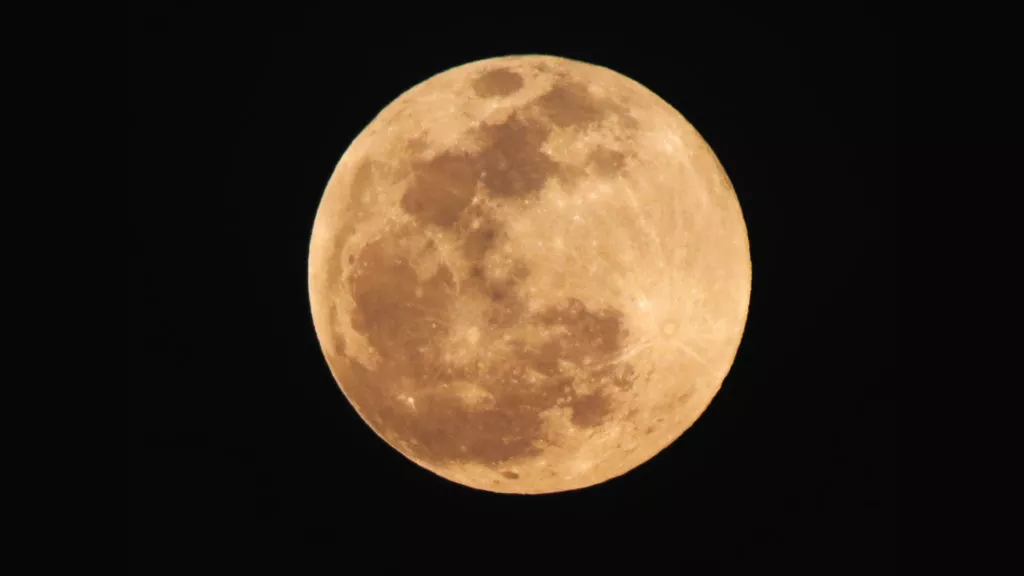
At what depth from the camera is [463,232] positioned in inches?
127

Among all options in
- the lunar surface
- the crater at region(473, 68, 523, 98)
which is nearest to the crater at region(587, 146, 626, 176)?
the lunar surface

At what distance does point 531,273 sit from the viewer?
3193 mm

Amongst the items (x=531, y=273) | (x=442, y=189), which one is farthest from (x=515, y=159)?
(x=531, y=273)

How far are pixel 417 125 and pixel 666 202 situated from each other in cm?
125

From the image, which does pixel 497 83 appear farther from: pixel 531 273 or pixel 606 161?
pixel 531 273

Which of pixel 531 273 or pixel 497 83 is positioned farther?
pixel 497 83

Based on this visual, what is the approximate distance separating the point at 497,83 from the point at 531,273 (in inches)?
41.1

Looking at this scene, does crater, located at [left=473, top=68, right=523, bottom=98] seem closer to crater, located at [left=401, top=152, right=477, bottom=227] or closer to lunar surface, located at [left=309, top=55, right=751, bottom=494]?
lunar surface, located at [left=309, top=55, right=751, bottom=494]

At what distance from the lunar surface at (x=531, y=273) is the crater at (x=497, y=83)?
12 mm

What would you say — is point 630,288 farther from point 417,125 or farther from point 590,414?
point 417,125

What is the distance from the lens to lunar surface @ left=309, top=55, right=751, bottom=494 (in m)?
3.22

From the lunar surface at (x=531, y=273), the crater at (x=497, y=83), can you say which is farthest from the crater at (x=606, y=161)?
the crater at (x=497, y=83)

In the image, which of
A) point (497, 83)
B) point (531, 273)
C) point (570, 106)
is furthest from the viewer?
point (497, 83)

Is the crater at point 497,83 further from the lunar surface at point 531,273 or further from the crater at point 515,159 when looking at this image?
the crater at point 515,159
